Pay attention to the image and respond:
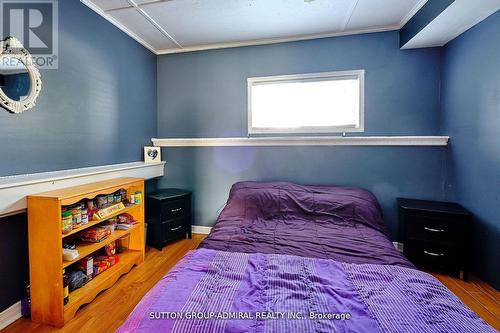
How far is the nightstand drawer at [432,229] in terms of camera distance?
1971 millimetres

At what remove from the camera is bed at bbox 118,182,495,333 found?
826mm

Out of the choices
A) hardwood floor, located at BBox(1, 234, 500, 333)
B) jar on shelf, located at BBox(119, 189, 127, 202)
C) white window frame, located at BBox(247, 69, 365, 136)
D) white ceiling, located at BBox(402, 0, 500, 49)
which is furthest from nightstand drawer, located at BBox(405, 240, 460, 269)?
jar on shelf, located at BBox(119, 189, 127, 202)

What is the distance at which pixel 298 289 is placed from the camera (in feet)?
3.43

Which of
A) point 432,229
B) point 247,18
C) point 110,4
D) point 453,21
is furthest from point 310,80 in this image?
point 110,4

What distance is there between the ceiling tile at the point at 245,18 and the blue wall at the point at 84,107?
1.86 ft

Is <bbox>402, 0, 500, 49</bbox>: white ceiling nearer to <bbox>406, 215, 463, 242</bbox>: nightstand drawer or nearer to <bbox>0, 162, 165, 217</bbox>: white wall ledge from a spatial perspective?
<bbox>406, 215, 463, 242</bbox>: nightstand drawer

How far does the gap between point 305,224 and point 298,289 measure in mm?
985

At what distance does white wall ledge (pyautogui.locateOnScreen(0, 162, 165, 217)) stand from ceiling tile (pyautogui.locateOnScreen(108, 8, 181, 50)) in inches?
59.5

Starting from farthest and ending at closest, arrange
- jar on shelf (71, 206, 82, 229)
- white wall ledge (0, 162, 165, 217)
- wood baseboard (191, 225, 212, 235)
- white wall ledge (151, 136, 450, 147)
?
wood baseboard (191, 225, 212, 235) < white wall ledge (151, 136, 450, 147) < jar on shelf (71, 206, 82, 229) < white wall ledge (0, 162, 165, 217)

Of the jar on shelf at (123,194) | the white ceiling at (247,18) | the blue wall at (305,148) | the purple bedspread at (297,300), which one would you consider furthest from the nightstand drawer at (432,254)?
the jar on shelf at (123,194)

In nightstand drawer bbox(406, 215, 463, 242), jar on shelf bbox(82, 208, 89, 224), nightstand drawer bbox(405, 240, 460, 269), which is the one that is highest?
jar on shelf bbox(82, 208, 89, 224)

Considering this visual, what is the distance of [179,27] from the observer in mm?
2400

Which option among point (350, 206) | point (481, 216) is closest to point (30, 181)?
point (350, 206)

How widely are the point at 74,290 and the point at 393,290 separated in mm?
2113
